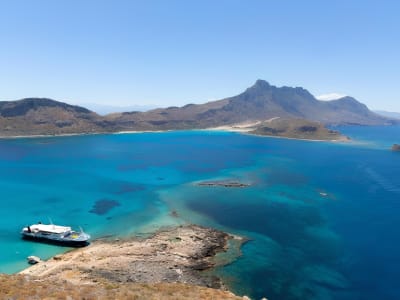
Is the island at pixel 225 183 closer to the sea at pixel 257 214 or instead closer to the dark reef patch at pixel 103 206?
the sea at pixel 257 214

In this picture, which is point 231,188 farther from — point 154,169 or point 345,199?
point 154,169

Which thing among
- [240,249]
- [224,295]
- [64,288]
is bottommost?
[240,249]

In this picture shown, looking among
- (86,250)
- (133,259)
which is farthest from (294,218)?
(86,250)

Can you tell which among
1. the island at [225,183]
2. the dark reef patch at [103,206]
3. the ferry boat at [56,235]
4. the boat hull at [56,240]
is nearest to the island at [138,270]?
the boat hull at [56,240]

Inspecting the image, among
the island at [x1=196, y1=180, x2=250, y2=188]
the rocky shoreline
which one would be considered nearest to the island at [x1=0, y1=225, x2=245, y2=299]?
the rocky shoreline

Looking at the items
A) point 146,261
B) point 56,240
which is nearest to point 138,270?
point 146,261

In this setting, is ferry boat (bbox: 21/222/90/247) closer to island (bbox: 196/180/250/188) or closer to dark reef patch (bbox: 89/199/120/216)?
dark reef patch (bbox: 89/199/120/216)
